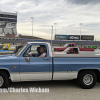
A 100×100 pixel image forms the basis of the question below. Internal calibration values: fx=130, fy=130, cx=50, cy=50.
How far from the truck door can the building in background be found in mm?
85711

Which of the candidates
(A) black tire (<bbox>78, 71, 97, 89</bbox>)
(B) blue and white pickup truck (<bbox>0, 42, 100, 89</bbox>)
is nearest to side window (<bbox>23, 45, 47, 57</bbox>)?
(B) blue and white pickup truck (<bbox>0, 42, 100, 89</bbox>)

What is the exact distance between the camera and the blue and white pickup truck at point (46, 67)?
4.66 meters

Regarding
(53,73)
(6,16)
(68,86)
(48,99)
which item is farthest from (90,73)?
(6,16)

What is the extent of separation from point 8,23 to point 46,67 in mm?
89511

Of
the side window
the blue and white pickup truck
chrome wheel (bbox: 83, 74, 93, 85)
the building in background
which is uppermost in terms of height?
the building in background

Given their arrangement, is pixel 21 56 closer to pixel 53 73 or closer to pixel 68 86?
pixel 53 73

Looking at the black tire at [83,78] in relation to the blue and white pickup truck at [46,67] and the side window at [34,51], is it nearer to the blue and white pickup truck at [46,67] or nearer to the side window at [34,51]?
the blue and white pickup truck at [46,67]

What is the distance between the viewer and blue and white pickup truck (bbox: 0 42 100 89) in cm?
466

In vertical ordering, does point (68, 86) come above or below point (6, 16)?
below

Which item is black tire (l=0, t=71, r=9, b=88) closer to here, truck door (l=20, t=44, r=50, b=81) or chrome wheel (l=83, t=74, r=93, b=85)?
truck door (l=20, t=44, r=50, b=81)

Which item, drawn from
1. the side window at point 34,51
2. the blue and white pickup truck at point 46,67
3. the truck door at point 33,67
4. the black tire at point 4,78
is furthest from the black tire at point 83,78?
the black tire at point 4,78

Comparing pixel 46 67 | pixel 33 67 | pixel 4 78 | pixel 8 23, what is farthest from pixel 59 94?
pixel 8 23

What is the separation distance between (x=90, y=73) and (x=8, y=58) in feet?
10.4

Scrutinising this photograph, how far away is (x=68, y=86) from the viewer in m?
5.39
